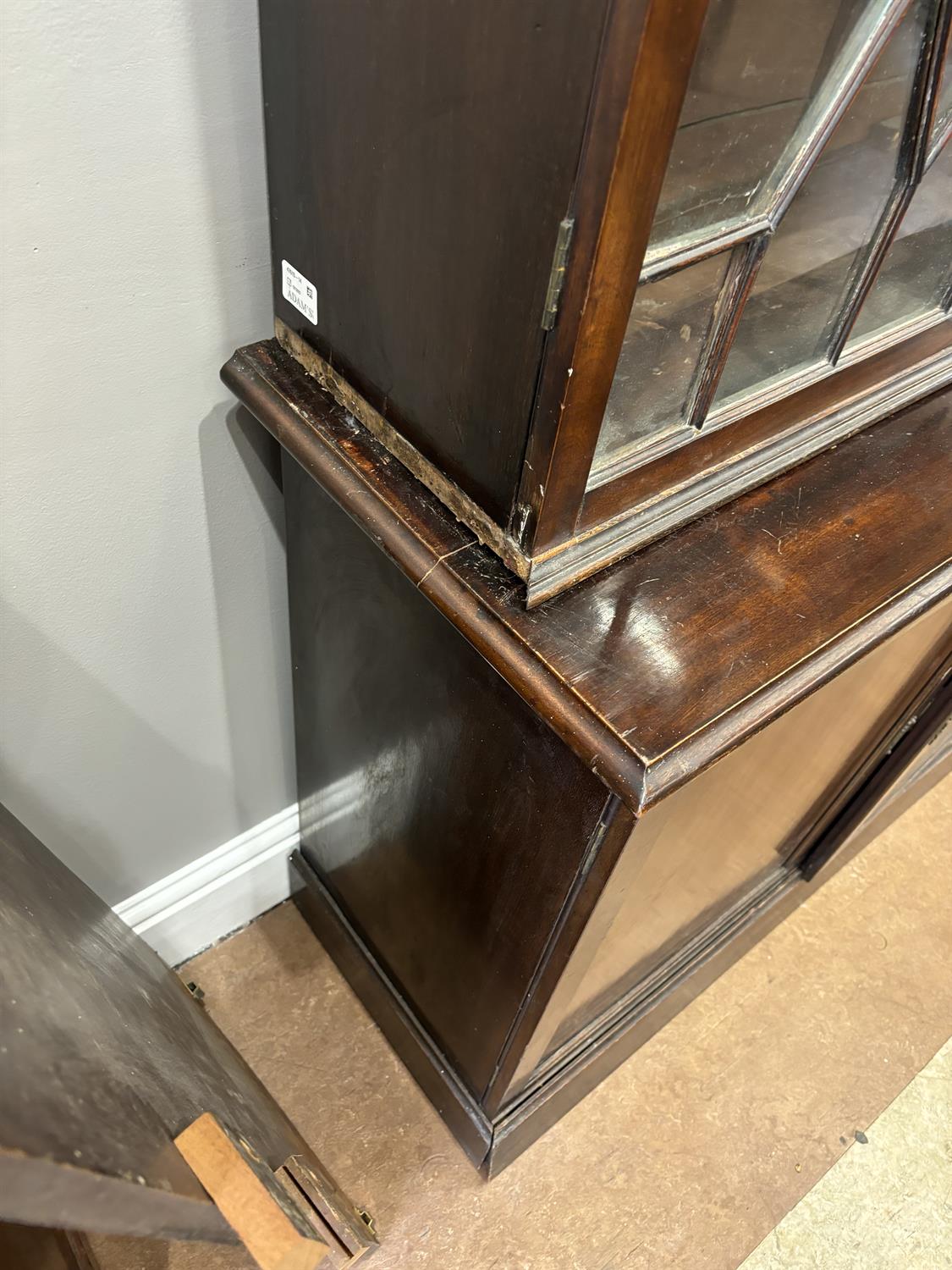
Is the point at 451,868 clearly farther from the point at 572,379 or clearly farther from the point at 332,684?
the point at 572,379

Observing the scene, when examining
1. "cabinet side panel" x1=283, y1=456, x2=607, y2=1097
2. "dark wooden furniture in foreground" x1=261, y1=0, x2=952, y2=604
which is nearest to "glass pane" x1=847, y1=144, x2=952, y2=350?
"dark wooden furniture in foreground" x1=261, y1=0, x2=952, y2=604

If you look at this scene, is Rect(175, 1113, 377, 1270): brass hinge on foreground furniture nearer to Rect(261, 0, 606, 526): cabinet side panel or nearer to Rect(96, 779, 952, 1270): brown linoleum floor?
Rect(261, 0, 606, 526): cabinet side panel

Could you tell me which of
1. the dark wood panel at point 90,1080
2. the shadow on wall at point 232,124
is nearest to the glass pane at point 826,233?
the shadow on wall at point 232,124

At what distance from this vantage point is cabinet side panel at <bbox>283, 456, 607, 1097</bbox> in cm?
65

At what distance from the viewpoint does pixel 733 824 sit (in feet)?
2.85

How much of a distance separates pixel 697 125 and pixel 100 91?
365mm

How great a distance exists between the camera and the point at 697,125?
1.40 feet

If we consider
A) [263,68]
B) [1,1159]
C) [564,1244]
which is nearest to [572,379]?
[263,68]

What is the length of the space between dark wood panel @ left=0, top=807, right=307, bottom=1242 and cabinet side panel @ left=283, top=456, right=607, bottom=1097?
0.81 ft

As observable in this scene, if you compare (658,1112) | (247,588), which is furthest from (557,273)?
(658,1112)

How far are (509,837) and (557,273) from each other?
17.4 inches

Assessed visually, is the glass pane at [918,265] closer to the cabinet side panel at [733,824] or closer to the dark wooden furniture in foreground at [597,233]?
the dark wooden furniture in foreground at [597,233]

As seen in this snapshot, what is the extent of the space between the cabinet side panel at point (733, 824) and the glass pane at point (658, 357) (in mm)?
219

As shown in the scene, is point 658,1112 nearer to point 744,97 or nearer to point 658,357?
point 658,357
